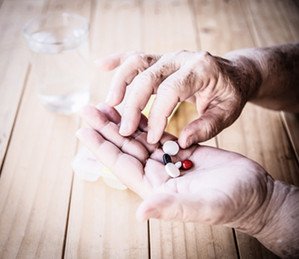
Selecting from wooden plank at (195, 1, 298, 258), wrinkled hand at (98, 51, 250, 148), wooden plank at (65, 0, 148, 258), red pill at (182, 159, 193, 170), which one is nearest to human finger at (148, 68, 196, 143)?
wrinkled hand at (98, 51, 250, 148)

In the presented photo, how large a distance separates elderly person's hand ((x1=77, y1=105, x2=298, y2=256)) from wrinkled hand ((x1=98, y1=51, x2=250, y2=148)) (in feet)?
0.21

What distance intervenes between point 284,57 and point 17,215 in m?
1.10

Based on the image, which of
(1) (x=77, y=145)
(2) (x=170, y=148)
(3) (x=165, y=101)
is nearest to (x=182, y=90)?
(3) (x=165, y=101)

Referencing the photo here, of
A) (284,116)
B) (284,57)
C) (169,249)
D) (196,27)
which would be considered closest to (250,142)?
(284,116)

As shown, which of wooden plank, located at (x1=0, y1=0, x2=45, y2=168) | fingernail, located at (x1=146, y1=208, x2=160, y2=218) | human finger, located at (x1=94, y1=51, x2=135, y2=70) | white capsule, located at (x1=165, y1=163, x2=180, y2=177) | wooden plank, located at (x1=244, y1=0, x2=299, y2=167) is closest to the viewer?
fingernail, located at (x1=146, y1=208, x2=160, y2=218)

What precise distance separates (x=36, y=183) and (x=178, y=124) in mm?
569

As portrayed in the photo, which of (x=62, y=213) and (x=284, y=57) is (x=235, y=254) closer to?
(x=62, y=213)

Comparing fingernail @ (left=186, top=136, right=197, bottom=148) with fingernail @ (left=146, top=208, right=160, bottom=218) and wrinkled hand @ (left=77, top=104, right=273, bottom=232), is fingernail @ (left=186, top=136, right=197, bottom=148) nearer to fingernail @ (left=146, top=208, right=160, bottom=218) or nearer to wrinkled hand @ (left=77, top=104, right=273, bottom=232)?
wrinkled hand @ (left=77, top=104, right=273, bottom=232)

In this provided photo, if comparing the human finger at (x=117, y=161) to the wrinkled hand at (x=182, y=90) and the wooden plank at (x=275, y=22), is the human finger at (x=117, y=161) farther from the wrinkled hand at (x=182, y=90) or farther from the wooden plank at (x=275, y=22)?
the wooden plank at (x=275, y=22)

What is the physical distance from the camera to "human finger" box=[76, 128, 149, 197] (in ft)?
2.69

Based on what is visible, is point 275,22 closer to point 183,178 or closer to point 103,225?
point 183,178

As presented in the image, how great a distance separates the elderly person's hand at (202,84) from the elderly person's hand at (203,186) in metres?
0.06

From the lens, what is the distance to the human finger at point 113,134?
90 centimetres

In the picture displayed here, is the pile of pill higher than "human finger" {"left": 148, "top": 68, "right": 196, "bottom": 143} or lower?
lower
